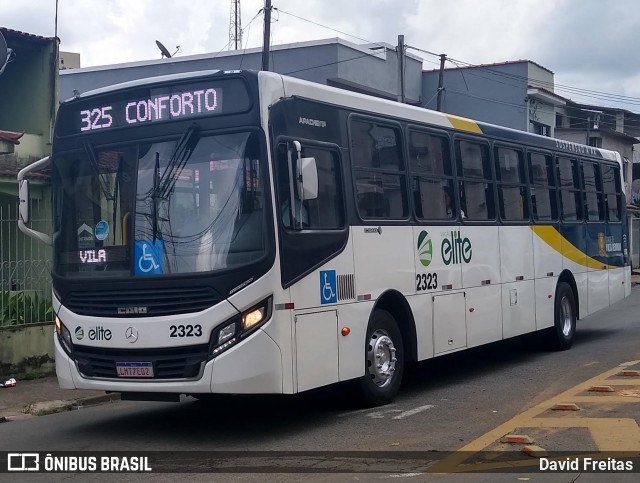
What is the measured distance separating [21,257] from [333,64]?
766 inches

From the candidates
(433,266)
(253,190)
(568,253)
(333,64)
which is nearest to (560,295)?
(568,253)

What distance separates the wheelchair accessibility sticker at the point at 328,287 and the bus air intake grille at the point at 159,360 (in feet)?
4.57

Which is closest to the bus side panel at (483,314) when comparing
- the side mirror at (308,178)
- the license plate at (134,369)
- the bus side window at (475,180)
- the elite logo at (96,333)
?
the bus side window at (475,180)

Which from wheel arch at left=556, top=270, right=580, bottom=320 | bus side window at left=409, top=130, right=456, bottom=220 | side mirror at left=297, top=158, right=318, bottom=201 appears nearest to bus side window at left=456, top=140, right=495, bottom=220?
bus side window at left=409, top=130, right=456, bottom=220

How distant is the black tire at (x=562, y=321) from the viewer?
1547 centimetres

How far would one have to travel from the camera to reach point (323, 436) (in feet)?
29.5

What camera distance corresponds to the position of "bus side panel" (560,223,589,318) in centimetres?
1587

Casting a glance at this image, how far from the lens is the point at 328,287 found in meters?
9.44

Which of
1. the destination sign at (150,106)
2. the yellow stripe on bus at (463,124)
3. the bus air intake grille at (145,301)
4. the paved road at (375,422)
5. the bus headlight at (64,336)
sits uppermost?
the yellow stripe on bus at (463,124)

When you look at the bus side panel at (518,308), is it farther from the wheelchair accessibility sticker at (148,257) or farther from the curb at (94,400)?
the wheelchair accessibility sticker at (148,257)

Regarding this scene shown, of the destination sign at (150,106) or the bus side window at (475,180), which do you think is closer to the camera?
the destination sign at (150,106)

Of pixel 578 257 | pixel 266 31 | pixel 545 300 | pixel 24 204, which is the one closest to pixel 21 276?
pixel 24 204

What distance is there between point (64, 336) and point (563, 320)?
9120 mm

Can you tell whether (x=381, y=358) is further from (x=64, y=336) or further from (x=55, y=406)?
(x=55, y=406)
